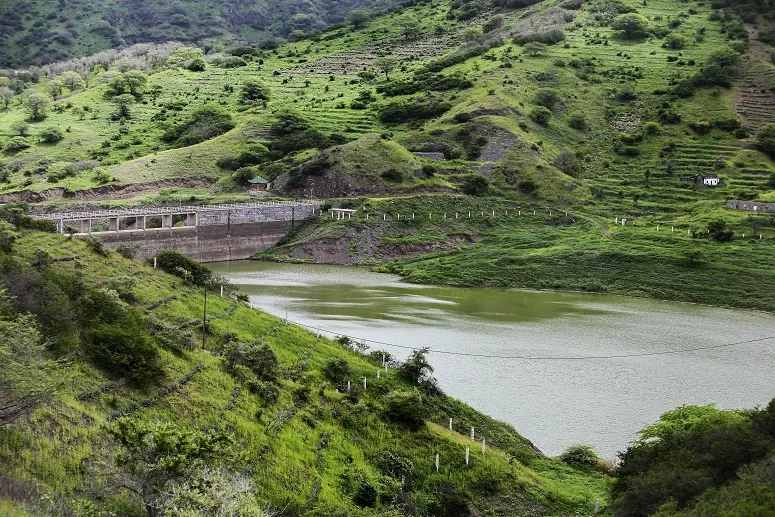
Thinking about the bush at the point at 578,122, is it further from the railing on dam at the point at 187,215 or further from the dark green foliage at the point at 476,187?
the railing on dam at the point at 187,215

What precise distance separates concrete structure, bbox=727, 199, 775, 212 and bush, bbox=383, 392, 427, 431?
7282 centimetres

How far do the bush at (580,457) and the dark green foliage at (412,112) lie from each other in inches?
3826

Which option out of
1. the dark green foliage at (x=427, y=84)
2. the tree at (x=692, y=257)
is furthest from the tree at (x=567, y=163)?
the tree at (x=692, y=257)

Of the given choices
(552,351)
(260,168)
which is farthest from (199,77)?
(552,351)

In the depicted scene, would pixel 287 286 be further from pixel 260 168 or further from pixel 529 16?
pixel 529 16

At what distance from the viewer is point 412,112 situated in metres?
126

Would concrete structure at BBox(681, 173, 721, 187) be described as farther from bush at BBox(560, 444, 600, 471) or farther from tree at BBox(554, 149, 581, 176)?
bush at BBox(560, 444, 600, 471)

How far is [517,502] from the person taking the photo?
1033 inches

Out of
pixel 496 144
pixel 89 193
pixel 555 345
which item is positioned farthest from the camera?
pixel 496 144

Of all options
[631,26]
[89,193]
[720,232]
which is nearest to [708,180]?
[720,232]

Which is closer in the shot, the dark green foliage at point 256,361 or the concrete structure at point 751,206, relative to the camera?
the dark green foliage at point 256,361

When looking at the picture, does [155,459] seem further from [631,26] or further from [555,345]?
[631,26]

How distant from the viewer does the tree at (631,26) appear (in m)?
159

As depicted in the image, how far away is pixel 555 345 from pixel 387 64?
386 ft
